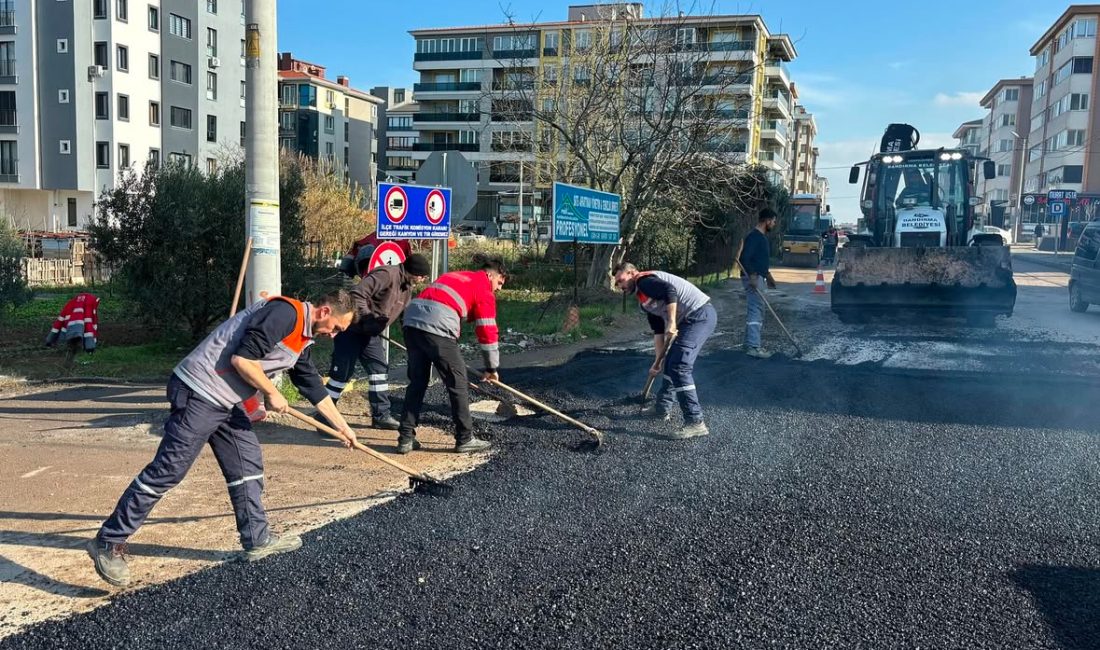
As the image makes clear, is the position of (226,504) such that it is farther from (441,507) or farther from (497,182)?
(497,182)

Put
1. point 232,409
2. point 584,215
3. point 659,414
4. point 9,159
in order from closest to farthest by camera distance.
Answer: point 232,409, point 659,414, point 584,215, point 9,159

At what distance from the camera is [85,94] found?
143 feet

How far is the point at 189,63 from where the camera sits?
4759cm

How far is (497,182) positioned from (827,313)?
188 feet

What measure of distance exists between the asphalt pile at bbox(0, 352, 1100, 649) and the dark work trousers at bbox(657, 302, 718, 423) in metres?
0.33

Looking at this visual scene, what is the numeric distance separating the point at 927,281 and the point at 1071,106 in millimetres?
64607

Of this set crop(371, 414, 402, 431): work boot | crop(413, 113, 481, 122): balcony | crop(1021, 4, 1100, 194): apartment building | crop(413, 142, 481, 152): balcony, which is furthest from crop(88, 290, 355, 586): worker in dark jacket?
crop(1021, 4, 1100, 194): apartment building

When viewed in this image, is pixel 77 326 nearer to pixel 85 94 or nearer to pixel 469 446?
pixel 469 446

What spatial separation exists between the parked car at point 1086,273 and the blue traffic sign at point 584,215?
8634mm

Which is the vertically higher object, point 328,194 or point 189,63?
point 189,63

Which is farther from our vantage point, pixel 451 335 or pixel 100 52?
pixel 100 52

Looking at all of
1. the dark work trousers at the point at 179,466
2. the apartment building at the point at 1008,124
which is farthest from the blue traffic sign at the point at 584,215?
the apartment building at the point at 1008,124

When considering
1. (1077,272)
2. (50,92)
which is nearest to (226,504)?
(1077,272)

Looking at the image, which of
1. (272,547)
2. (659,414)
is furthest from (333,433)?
(659,414)
